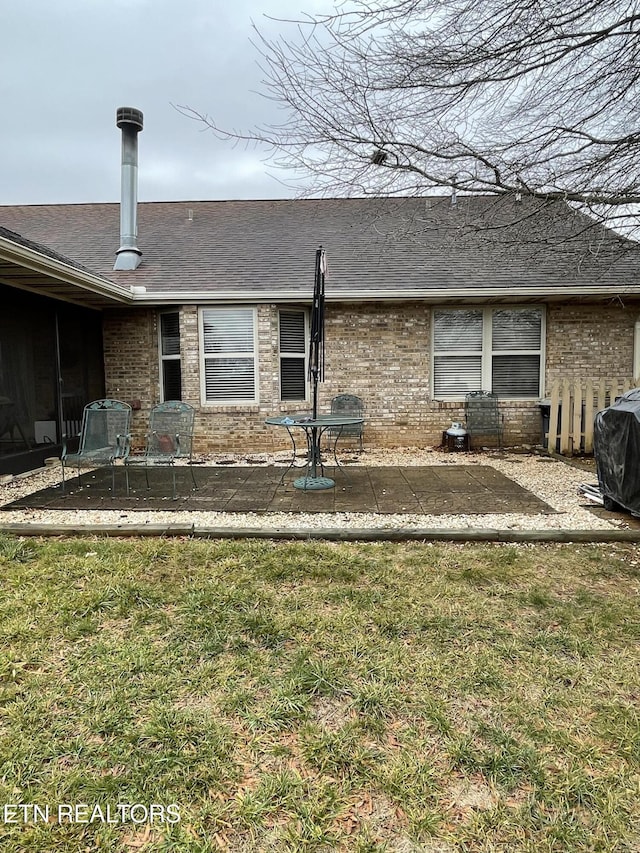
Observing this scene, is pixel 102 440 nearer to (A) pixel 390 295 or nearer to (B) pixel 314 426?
(B) pixel 314 426

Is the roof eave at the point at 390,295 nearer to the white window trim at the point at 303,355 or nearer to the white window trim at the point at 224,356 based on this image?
the white window trim at the point at 224,356

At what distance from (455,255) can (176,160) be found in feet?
19.2

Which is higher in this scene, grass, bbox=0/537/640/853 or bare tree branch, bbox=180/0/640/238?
bare tree branch, bbox=180/0/640/238

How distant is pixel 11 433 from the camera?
6.94m

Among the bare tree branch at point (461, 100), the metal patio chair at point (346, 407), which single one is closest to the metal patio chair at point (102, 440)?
the bare tree branch at point (461, 100)

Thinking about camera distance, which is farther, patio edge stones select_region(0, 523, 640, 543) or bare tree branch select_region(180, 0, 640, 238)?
bare tree branch select_region(180, 0, 640, 238)

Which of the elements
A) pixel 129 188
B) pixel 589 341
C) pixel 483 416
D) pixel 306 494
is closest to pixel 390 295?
pixel 483 416

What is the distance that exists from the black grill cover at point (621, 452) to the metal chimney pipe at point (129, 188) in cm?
878

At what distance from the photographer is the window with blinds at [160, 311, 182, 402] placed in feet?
30.7

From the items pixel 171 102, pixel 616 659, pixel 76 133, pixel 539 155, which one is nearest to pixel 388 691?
pixel 616 659

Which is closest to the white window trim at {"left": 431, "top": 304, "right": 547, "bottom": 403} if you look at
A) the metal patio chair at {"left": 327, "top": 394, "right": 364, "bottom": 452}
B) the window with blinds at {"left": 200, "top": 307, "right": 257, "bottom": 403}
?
the metal patio chair at {"left": 327, "top": 394, "right": 364, "bottom": 452}

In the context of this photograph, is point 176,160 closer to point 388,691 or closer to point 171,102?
point 171,102

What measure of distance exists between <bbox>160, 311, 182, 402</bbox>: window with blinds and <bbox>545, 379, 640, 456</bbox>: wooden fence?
634 cm

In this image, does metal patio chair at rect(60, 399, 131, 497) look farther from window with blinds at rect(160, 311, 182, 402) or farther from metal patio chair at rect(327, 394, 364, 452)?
metal patio chair at rect(327, 394, 364, 452)
